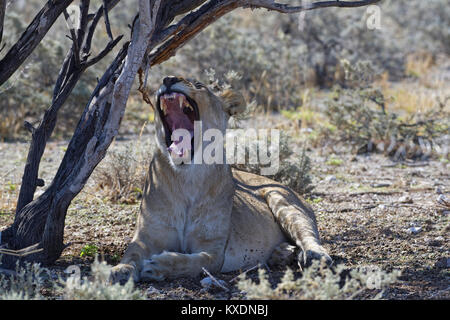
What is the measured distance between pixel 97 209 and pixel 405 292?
3788 mm

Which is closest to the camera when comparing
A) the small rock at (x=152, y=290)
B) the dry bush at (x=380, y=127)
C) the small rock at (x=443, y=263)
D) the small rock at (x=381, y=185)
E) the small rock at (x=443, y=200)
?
the small rock at (x=152, y=290)

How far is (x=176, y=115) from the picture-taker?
17.1ft

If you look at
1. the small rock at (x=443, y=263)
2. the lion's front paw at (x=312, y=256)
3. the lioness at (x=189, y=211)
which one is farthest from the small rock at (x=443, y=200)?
the lion's front paw at (x=312, y=256)

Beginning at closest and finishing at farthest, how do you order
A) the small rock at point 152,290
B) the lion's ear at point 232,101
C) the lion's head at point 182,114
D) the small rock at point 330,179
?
the small rock at point 152,290, the lion's head at point 182,114, the lion's ear at point 232,101, the small rock at point 330,179

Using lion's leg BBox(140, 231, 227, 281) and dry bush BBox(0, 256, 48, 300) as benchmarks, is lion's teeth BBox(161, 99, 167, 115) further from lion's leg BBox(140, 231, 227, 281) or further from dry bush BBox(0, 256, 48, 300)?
dry bush BBox(0, 256, 48, 300)

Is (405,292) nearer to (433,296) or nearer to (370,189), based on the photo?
(433,296)

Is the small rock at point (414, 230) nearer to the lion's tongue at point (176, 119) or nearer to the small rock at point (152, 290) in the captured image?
the lion's tongue at point (176, 119)

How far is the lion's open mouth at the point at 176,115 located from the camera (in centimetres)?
499

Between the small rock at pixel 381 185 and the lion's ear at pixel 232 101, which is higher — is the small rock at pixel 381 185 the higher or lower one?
the lower one

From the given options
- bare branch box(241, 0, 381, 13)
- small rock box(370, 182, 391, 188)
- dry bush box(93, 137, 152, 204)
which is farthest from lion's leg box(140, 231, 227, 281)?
small rock box(370, 182, 391, 188)

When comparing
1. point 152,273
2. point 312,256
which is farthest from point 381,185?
point 152,273

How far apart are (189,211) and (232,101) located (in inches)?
40.1

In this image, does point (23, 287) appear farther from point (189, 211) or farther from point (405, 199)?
point (405, 199)

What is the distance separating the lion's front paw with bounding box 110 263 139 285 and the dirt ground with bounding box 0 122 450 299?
0.46ft
